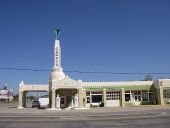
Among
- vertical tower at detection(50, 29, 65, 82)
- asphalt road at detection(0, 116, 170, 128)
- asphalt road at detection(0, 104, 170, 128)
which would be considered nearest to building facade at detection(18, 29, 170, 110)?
vertical tower at detection(50, 29, 65, 82)

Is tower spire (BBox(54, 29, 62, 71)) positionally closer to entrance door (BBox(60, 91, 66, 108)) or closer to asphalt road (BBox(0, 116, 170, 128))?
entrance door (BBox(60, 91, 66, 108))

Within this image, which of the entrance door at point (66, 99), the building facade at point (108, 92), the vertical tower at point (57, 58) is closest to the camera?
the entrance door at point (66, 99)

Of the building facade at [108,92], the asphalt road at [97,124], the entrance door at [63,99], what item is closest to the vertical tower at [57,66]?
the building facade at [108,92]

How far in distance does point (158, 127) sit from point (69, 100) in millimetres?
37562

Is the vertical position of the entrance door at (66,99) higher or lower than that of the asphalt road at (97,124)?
higher

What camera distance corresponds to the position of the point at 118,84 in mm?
60938

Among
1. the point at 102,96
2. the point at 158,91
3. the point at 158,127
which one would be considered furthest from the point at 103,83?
the point at 158,127

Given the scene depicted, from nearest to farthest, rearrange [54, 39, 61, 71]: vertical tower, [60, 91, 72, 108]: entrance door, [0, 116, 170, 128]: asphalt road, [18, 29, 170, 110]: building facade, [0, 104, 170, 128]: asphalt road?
[0, 116, 170, 128]: asphalt road → [0, 104, 170, 128]: asphalt road → [60, 91, 72, 108]: entrance door → [18, 29, 170, 110]: building facade → [54, 39, 61, 71]: vertical tower

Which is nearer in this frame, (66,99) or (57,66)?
(66,99)

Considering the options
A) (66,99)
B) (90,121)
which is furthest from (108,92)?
(90,121)

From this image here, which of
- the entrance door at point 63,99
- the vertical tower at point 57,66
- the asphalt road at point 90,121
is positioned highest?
the vertical tower at point 57,66

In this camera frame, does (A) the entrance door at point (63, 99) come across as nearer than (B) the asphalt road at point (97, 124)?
No

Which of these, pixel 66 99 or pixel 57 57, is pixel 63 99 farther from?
pixel 57 57

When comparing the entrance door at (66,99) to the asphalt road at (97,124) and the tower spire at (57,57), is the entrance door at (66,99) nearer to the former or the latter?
the tower spire at (57,57)
